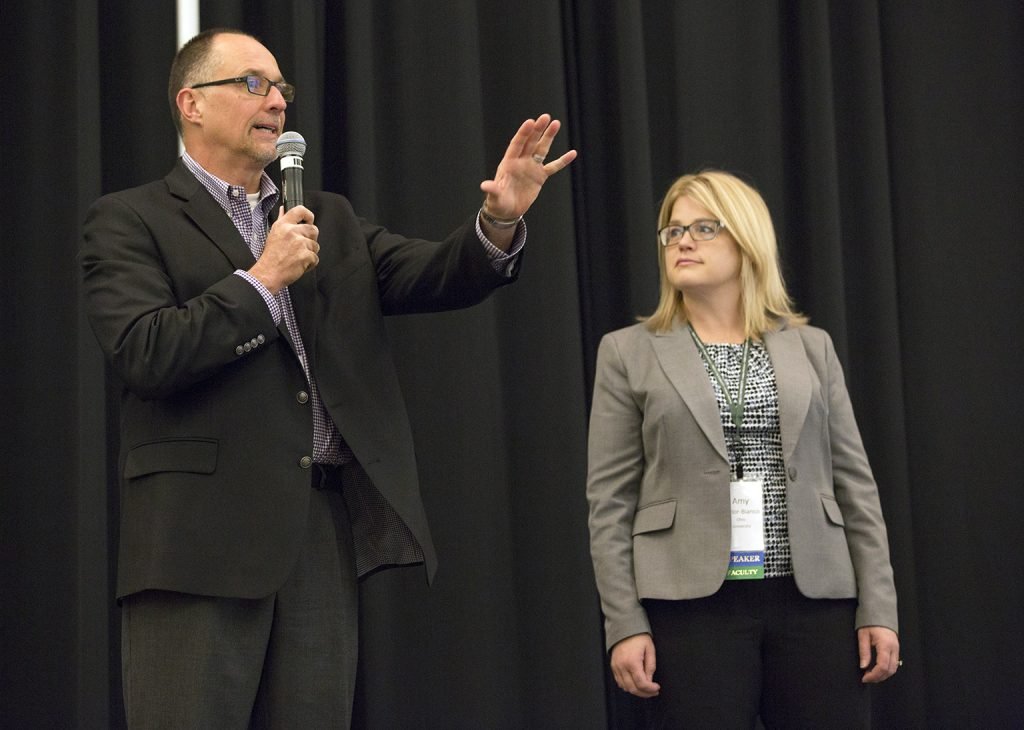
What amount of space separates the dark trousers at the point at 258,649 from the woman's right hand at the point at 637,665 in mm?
511

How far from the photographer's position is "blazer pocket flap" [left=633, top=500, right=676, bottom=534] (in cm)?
218

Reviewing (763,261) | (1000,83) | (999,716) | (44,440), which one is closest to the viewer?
(763,261)

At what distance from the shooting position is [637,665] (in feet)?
6.98

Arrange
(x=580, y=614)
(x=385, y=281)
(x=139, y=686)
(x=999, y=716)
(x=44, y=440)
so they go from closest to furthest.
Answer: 1. (x=139, y=686)
2. (x=385, y=281)
3. (x=44, y=440)
4. (x=580, y=614)
5. (x=999, y=716)

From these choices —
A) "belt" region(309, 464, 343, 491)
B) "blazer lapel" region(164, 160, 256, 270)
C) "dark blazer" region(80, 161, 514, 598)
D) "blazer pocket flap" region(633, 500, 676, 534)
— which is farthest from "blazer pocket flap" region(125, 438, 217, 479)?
"blazer pocket flap" region(633, 500, 676, 534)

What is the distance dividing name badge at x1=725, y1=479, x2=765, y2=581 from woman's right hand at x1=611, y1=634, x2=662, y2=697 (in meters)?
0.20

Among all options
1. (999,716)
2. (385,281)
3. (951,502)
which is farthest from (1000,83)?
(385,281)

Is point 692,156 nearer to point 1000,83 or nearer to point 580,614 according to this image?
point 1000,83

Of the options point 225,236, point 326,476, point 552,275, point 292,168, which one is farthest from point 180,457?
point 552,275

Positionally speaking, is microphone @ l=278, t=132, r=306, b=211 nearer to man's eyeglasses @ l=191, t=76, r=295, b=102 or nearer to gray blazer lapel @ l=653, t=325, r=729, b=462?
man's eyeglasses @ l=191, t=76, r=295, b=102

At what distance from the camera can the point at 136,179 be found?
3.16 meters

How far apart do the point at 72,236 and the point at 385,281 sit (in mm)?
1298

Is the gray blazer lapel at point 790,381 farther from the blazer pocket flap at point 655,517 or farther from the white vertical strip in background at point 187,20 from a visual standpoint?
the white vertical strip in background at point 187,20

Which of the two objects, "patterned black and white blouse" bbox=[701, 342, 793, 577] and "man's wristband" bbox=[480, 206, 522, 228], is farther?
"patterned black and white blouse" bbox=[701, 342, 793, 577]
